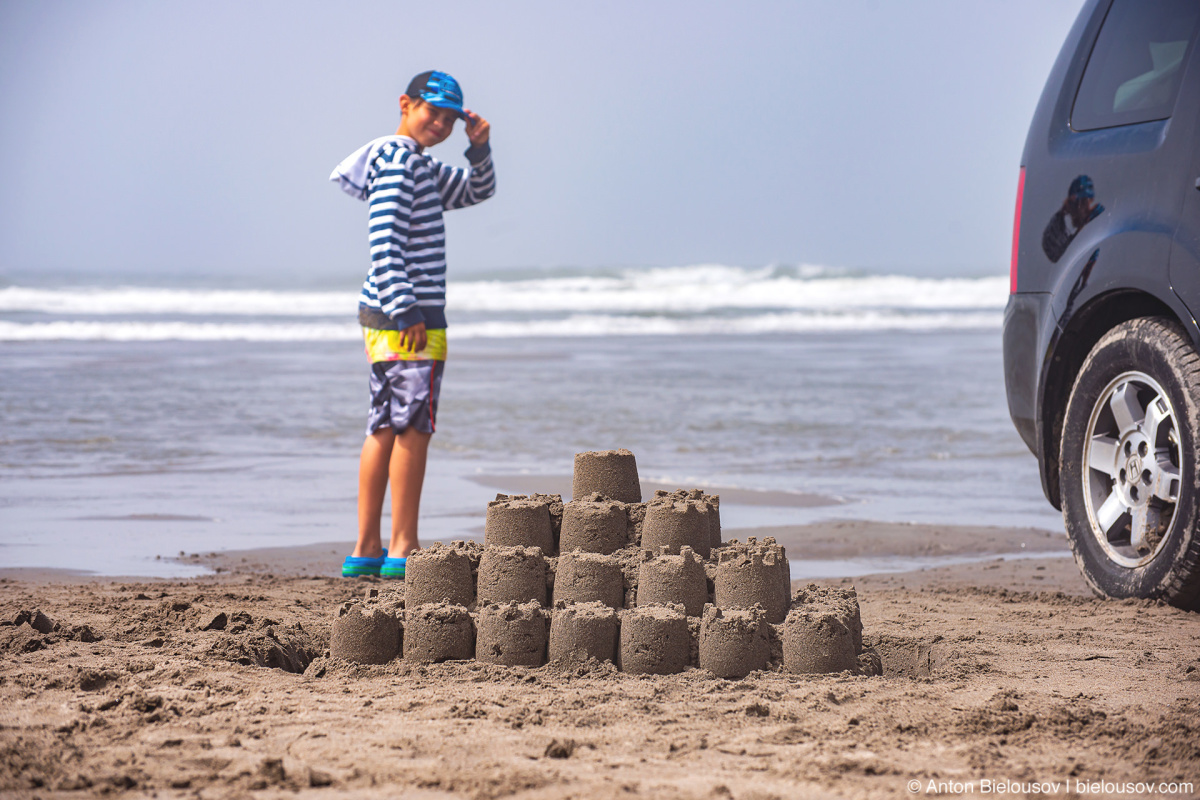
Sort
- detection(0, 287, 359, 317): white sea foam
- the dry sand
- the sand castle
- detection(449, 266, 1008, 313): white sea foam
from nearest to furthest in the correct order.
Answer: the dry sand, the sand castle, detection(0, 287, 359, 317): white sea foam, detection(449, 266, 1008, 313): white sea foam

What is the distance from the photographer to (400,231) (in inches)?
198

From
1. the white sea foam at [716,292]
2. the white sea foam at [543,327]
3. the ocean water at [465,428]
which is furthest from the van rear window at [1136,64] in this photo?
the white sea foam at [716,292]

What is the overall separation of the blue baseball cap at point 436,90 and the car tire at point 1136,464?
3.04 meters

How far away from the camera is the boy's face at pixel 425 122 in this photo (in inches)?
207

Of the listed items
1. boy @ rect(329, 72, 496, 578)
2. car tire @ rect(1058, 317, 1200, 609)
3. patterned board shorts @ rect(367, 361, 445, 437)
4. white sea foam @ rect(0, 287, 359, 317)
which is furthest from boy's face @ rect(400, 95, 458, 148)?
white sea foam @ rect(0, 287, 359, 317)

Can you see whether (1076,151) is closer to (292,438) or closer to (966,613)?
(966,613)

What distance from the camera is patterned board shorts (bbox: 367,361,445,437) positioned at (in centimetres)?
509

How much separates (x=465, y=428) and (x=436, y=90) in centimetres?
498

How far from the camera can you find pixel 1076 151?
4.44 metres

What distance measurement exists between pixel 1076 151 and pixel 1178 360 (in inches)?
39.5

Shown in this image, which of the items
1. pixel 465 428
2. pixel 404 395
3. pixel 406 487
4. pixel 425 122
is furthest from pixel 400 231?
pixel 465 428

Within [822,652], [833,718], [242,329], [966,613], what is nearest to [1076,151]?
[966,613]

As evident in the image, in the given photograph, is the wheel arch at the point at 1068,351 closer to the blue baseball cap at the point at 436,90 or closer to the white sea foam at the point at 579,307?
the blue baseball cap at the point at 436,90

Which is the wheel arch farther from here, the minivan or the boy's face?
the boy's face
